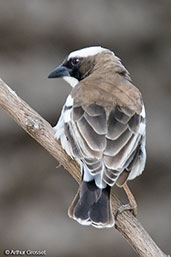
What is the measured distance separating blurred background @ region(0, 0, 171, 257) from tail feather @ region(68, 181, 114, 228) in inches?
86.4

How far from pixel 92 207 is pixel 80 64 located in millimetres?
1614

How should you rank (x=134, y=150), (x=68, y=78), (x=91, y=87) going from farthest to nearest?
(x=68, y=78) < (x=91, y=87) < (x=134, y=150)

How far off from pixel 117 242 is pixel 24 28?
204cm

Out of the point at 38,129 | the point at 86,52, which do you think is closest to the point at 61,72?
the point at 86,52

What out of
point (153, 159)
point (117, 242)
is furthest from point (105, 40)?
point (117, 242)

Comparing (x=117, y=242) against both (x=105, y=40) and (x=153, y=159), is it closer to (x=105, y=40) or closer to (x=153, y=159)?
(x=153, y=159)

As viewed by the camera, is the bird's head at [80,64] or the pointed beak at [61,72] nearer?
the pointed beak at [61,72]

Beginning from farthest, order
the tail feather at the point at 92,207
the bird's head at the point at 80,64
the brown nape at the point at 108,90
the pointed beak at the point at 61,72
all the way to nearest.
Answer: the bird's head at the point at 80,64, the pointed beak at the point at 61,72, the brown nape at the point at 108,90, the tail feather at the point at 92,207

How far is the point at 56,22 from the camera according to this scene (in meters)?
6.94

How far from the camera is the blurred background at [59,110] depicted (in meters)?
6.84

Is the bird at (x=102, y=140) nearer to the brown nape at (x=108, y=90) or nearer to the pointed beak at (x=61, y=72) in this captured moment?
the brown nape at (x=108, y=90)

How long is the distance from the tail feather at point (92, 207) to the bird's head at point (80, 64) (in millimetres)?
1369

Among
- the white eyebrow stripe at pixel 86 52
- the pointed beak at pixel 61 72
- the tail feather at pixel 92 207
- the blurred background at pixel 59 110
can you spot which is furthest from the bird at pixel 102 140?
the blurred background at pixel 59 110

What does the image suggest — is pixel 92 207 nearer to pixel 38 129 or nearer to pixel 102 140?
pixel 102 140
